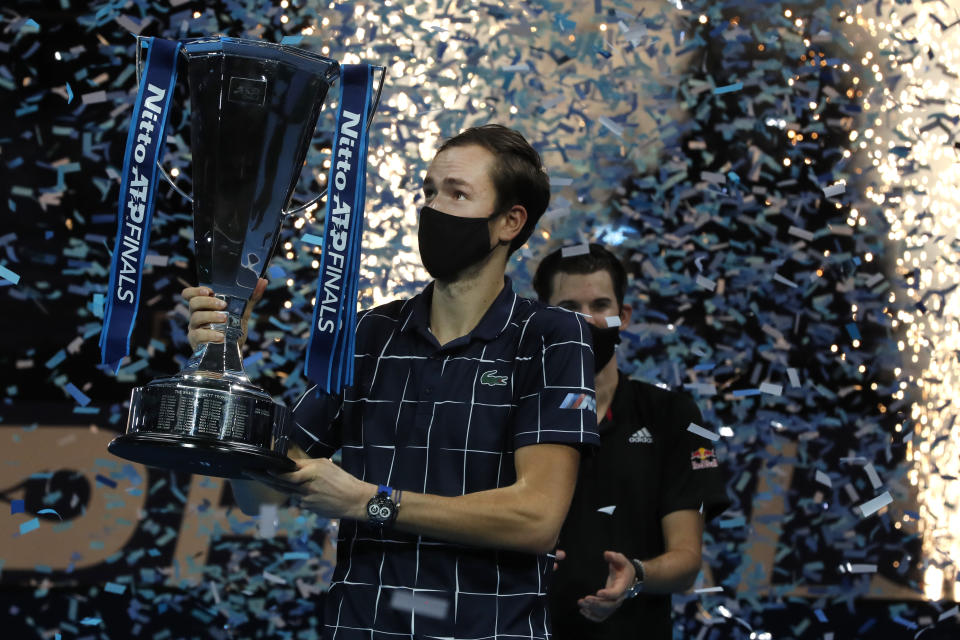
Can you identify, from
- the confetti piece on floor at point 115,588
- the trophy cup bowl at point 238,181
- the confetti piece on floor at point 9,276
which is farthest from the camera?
the confetti piece on floor at point 9,276

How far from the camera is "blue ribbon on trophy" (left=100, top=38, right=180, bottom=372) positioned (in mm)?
1816

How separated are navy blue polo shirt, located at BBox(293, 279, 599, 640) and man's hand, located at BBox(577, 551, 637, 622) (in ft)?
1.77

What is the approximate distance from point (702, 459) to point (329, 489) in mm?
1497

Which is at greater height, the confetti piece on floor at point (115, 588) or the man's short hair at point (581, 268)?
the man's short hair at point (581, 268)

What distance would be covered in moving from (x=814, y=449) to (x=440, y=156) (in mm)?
2916

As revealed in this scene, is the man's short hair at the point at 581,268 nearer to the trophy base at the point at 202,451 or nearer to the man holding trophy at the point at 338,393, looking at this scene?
the man holding trophy at the point at 338,393

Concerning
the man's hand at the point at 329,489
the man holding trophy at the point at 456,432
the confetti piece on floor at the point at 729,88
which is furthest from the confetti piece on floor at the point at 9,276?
the man's hand at the point at 329,489

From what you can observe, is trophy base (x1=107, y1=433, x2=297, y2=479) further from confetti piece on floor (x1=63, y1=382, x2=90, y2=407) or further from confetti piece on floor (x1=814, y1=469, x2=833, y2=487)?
confetti piece on floor (x1=814, y1=469, x2=833, y2=487)

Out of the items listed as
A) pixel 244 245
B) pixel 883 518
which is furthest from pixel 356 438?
pixel 883 518

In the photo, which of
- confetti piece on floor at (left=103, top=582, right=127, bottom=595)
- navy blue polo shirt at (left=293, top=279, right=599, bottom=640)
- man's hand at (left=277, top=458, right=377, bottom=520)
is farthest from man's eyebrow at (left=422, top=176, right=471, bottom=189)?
confetti piece on floor at (left=103, top=582, right=127, bottom=595)

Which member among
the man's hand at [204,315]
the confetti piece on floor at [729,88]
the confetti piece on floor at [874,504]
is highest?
the confetti piece on floor at [729,88]

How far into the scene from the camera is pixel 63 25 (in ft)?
14.7

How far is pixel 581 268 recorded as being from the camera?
312cm

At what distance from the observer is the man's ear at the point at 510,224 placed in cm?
214
